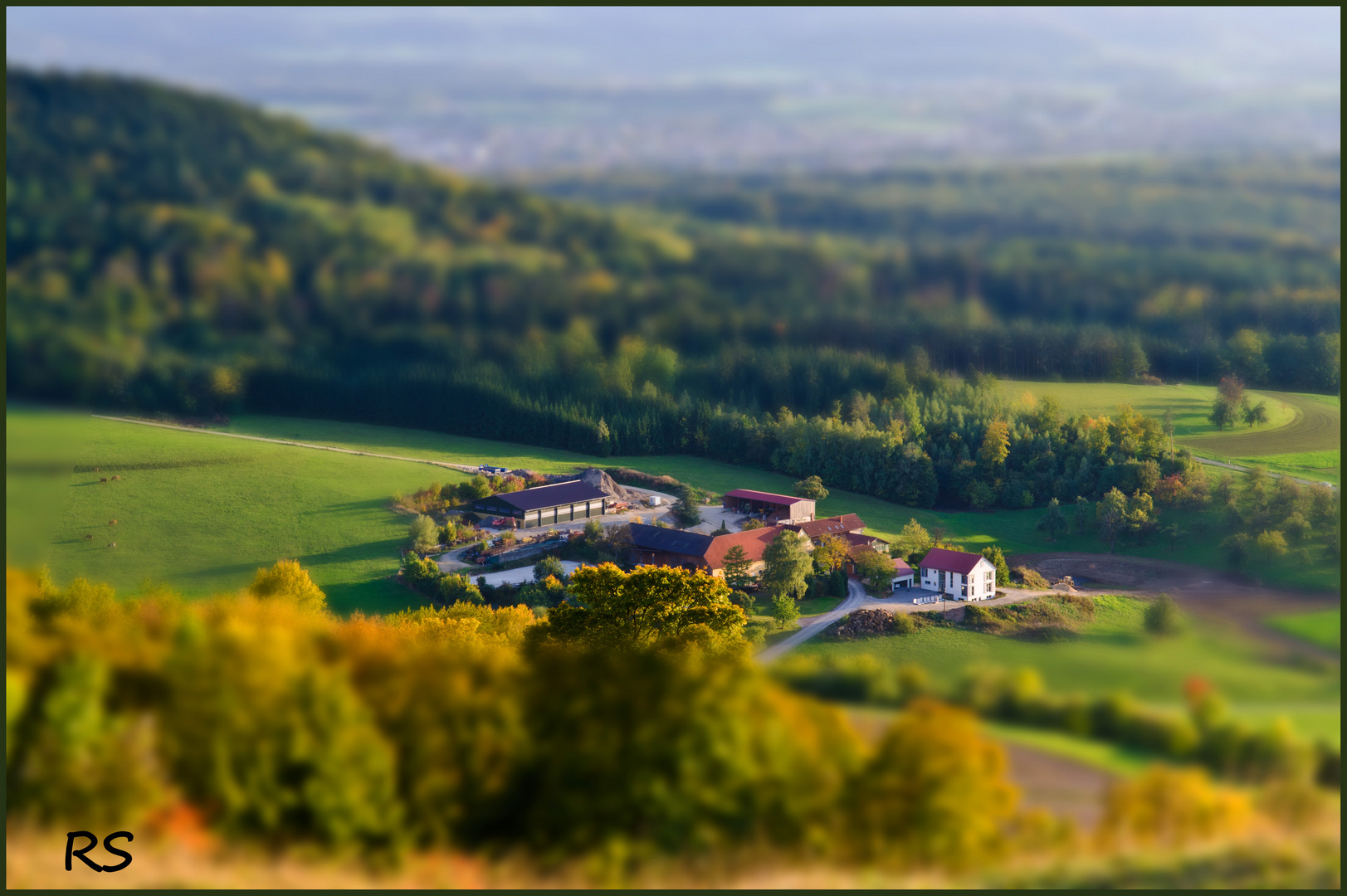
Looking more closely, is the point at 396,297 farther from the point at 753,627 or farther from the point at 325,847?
the point at 753,627

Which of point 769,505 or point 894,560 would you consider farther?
point 769,505

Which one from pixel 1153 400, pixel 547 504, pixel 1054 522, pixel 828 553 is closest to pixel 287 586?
pixel 547 504

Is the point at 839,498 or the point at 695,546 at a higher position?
the point at 839,498

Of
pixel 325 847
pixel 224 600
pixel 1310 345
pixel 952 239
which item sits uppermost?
pixel 952 239

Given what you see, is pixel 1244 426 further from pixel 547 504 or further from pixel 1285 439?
pixel 547 504

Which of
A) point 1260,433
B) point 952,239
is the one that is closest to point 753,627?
point 952,239
